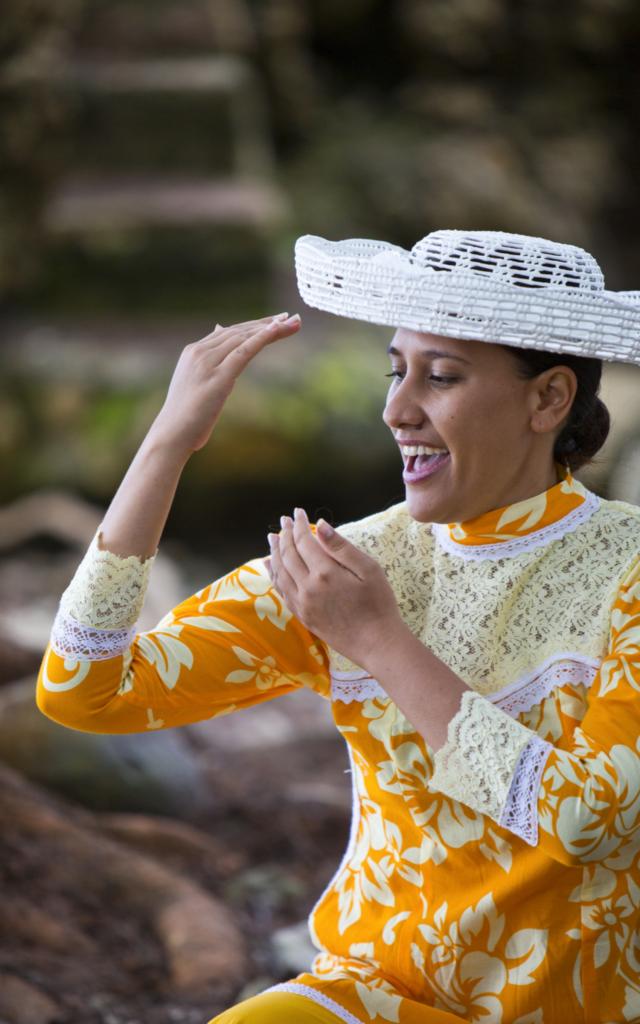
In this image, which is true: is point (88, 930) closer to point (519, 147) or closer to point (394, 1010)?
point (394, 1010)

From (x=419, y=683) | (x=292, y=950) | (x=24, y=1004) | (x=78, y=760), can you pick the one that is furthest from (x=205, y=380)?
(x=78, y=760)

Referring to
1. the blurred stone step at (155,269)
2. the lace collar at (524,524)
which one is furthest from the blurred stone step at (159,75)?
the lace collar at (524,524)

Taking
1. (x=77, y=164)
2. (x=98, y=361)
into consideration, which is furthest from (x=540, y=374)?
(x=77, y=164)

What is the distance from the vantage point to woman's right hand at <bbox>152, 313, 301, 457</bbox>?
66.6 inches

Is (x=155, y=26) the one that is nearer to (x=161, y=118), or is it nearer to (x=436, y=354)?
(x=161, y=118)

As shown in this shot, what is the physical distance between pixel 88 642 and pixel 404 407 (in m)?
0.47

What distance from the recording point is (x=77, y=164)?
7266 millimetres

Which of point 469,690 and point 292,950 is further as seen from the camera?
point 292,950

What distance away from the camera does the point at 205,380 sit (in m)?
1.70

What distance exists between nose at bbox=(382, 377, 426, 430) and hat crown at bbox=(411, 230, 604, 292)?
15cm

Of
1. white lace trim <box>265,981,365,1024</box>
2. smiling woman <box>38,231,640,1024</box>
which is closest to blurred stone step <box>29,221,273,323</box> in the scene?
smiling woman <box>38,231,640,1024</box>

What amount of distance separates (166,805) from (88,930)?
0.59 meters

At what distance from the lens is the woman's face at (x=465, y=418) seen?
169 centimetres

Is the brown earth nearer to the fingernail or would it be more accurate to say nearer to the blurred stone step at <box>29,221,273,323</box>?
the fingernail
